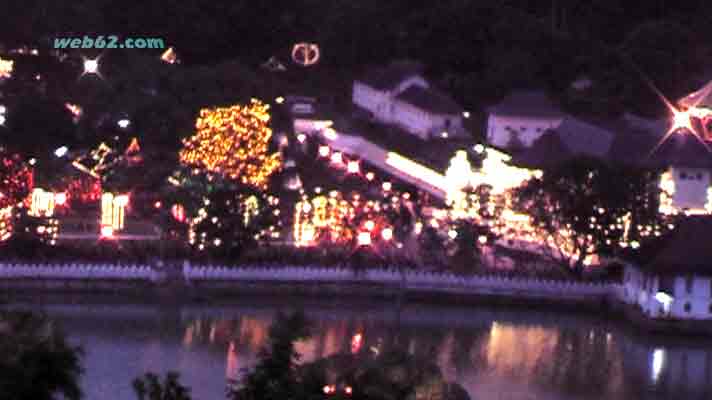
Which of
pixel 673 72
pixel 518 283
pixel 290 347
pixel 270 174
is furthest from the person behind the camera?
pixel 673 72

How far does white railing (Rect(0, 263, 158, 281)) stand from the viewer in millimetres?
28312

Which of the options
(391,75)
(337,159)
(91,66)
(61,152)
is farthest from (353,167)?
(91,66)

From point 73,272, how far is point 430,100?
12576 millimetres

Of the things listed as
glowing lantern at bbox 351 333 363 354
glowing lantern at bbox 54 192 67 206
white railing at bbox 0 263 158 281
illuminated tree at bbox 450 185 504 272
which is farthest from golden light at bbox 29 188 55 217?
glowing lantern at bbox 351 333 363 354

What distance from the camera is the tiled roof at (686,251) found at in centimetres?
2783

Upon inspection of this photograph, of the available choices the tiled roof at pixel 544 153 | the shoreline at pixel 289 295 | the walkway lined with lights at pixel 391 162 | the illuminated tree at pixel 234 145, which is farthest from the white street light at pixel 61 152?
the tiled roof at pixel 544 153

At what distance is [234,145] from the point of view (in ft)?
107

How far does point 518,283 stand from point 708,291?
2.26m

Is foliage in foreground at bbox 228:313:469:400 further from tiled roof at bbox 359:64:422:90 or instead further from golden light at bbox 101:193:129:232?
tiled roof at bbox 359:64:422:90

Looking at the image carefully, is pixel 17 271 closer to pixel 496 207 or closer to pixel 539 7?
pixel 496 207

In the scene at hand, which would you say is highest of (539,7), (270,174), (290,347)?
(539,7)

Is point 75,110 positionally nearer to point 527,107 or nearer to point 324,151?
point 324,151

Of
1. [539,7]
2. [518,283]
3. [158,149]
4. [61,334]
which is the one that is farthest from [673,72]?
[61,334]

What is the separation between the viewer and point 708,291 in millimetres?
27953
